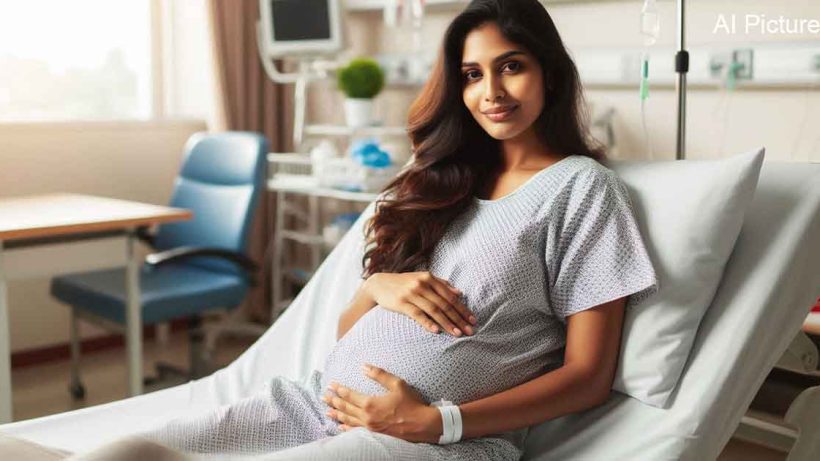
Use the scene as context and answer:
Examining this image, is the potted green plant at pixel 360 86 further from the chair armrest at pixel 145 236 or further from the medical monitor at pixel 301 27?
the chair armrest at pixel 145 236

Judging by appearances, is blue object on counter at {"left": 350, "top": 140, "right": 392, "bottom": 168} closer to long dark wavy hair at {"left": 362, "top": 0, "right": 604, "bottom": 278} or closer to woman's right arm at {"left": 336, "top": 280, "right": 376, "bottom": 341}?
long dark wavy hair at {"left": 362, "top": 0, "right": 604, "bottom": 278}

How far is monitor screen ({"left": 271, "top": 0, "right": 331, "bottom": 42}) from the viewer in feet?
11.0

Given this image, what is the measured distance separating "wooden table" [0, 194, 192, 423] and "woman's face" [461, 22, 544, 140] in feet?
4.47

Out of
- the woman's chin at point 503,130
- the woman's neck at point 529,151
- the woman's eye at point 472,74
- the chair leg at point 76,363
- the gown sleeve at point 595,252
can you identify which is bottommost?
the chair leg at point 76,363

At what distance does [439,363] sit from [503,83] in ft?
1.59

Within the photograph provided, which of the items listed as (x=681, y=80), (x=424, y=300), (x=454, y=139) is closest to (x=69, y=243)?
(x=454, y=139)

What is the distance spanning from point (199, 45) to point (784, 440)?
299cm

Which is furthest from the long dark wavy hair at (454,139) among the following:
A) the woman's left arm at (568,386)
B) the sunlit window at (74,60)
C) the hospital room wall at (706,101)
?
the sunlit window at (74,60)

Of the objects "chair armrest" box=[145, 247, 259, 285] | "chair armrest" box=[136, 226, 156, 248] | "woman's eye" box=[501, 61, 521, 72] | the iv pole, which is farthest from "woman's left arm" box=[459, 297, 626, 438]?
"chair armrest" box=[136, 226, 156, 248]

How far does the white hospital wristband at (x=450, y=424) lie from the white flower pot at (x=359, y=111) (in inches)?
87.3

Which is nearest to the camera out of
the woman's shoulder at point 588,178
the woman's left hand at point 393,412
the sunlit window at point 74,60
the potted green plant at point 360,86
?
the woman's left hand at point 393,412

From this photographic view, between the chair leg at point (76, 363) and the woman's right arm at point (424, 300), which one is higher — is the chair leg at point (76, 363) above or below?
below

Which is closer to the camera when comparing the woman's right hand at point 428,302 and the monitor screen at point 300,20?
the woman's right hand at point 428,302

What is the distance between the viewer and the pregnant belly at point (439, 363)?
131 centimetres
